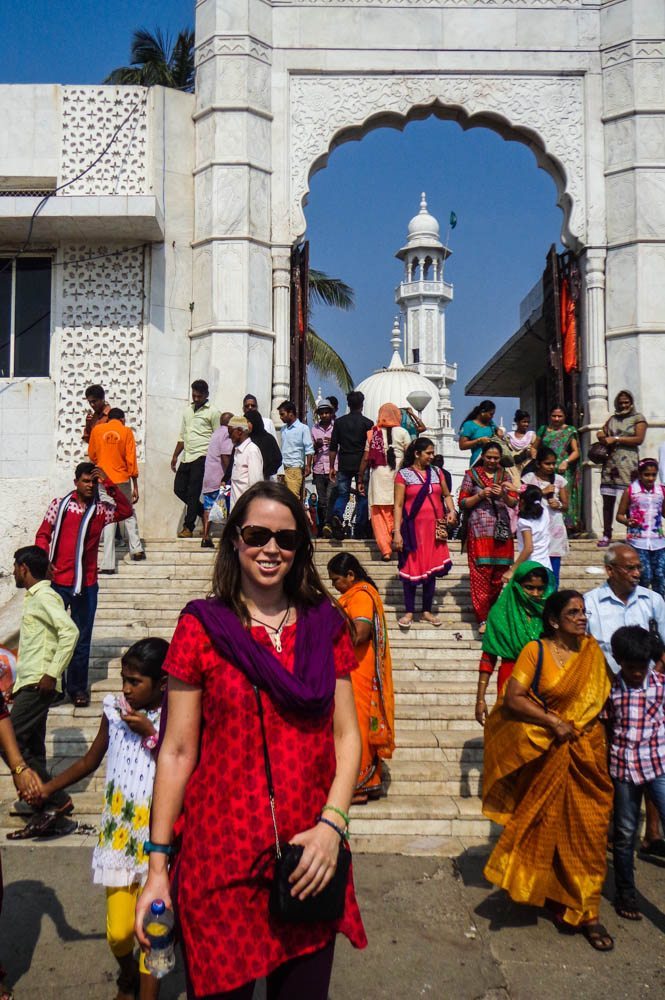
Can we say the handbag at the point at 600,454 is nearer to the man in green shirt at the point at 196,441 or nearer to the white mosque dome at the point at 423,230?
the man in green shirt at the point at 196,441

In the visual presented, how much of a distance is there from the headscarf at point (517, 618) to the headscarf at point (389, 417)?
4988mm

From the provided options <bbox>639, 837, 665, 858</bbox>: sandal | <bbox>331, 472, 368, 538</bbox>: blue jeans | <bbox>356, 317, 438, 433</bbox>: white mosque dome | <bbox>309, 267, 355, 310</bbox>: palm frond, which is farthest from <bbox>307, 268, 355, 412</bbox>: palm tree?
<bbox>356, 317, 438, 433</bbox>: white mosque dome

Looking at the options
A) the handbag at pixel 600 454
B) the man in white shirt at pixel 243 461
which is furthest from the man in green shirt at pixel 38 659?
the handbag at pixel 600 454

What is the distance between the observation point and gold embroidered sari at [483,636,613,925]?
3.79 metres

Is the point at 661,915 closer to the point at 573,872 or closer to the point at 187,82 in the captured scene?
the point at 573,872

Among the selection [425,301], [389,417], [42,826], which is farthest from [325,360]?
[425,301]

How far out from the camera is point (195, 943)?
205cm

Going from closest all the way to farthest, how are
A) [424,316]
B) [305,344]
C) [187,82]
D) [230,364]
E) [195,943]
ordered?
[195,943]
[230,364]
[305,344]
[187,82]
[424,316]

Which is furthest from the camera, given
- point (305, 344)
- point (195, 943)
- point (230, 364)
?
point (305, 344)

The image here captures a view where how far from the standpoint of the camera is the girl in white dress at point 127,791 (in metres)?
3.08

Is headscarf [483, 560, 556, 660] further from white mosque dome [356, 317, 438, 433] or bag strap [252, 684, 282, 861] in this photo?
white mosque dome [356, 317, 438, 433]

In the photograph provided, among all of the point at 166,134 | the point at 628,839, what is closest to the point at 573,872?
the point at 628,839

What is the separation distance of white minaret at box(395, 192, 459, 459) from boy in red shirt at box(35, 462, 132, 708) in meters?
58.2

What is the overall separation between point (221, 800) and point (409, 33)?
1145 cm
